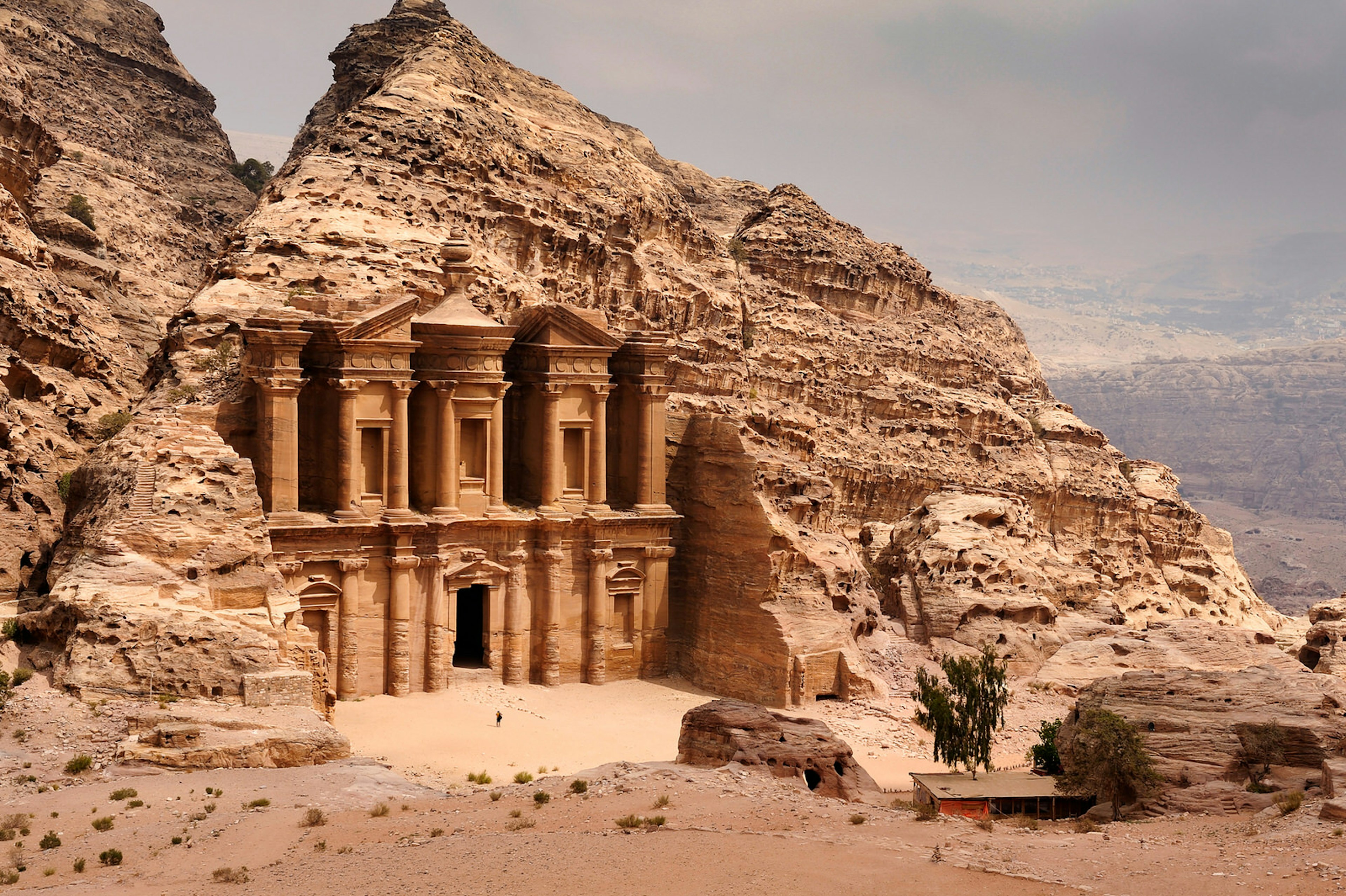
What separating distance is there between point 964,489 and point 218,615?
107 feet

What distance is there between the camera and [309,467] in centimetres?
3772

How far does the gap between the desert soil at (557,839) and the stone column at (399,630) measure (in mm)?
11506

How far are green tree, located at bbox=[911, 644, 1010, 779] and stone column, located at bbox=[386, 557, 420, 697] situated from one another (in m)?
14.6

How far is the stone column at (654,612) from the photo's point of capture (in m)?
41.7

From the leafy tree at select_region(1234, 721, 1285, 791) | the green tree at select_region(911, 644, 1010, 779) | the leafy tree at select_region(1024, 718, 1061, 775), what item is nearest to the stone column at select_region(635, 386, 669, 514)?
the green tree at select_region(911, 644, 1010, 779)

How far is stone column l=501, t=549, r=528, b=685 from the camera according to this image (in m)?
39.5

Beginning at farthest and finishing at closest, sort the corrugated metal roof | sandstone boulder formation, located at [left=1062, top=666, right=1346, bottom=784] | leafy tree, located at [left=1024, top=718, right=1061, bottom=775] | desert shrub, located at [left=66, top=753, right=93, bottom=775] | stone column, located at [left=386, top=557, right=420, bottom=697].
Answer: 1. stone column, located at [left=386, top=557, right=420, bottom=697]
2. leafy tree, located at [left=1024, top=718, right=1061, bottom=775]
3. the corrugated metal roof
4. sandstone boulder formation, located at [left=1062, top=666, right=1346, bottom=784]
5. desert shrub, located at [left=66, top=753, right=93, bottom=775]

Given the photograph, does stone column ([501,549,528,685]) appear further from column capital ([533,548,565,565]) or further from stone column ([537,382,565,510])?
stone column ([537,382,565,510])

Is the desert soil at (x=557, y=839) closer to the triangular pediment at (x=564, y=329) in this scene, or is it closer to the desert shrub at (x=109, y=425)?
the desert shrub at (x=109, y=425)

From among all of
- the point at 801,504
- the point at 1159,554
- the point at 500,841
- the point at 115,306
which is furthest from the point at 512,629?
the point at 1159,554

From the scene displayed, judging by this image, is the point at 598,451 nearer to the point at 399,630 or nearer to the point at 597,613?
the point at 597,613

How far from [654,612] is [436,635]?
752 centimetres

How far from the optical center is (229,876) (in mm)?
17734

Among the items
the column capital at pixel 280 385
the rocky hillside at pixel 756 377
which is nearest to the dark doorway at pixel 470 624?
the rocky hillside at pixel 756 377
